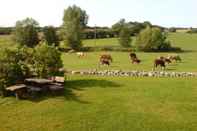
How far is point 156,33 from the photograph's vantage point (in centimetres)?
9612

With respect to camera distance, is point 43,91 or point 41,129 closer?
point 41,129

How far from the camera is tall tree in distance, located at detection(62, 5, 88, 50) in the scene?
3839 inches

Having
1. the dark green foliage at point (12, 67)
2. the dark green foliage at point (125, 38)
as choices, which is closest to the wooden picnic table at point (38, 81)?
the dark green foliage at point (12, 67)

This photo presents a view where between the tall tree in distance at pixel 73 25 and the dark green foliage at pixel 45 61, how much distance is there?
203ft

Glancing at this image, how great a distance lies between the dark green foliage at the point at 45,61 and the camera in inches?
1299

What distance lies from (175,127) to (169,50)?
73834mm

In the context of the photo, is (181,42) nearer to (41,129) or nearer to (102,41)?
(102,41)

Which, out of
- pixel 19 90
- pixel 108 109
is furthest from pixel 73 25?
pixel 108 109

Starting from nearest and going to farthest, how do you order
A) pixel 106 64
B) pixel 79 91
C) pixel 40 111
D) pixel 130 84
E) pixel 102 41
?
pixel 40 111, pixel 79 91, pixel 130 84, pixel 106 64, pixel 102 41

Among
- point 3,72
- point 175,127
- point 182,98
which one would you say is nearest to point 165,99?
point 182,98

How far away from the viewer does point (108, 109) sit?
2653cm

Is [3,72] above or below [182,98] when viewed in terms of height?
above

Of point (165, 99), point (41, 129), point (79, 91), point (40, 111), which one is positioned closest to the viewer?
point (41, 129)

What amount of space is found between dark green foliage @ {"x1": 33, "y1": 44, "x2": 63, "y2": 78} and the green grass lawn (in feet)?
6.01
